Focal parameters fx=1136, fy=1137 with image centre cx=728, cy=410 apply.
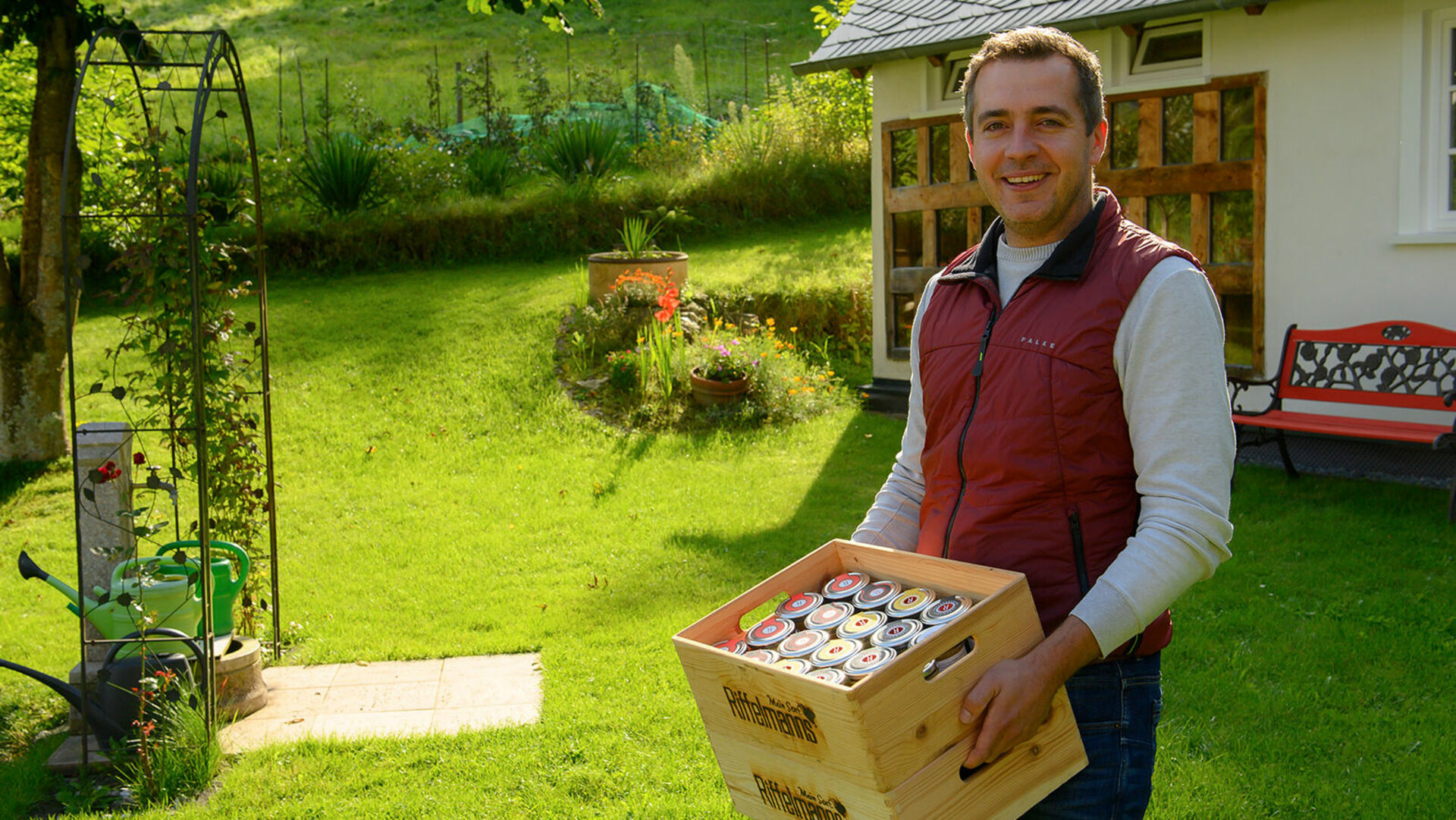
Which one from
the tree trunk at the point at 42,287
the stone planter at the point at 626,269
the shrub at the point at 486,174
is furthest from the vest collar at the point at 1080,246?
the shrub at the point at 486,174

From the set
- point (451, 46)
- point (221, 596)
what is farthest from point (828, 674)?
point (451, 46)

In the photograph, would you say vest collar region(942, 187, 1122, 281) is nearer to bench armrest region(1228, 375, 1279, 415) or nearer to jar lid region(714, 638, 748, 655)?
jar lid region(714, 638, 748, 655)

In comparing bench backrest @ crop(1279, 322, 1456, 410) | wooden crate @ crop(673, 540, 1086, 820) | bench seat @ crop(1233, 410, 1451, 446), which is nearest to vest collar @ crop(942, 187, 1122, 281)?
wooden crate @ crop(673, 540, 1086, 820)

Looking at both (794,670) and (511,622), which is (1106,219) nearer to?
(794,670)

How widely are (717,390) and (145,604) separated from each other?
5776 mm

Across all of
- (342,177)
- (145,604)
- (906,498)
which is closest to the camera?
(906,498)

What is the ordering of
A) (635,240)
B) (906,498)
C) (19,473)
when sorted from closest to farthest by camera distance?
(906,498)
(19,473)
(635,240)

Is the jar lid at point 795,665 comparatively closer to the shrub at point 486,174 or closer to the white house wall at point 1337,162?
the white house wall at point 1337,162

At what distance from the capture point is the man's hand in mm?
1724

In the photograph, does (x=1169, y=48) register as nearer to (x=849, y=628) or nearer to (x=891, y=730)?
(x=849, y=628)

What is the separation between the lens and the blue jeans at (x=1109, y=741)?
75.1 inches

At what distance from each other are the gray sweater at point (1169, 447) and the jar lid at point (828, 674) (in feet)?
1.23

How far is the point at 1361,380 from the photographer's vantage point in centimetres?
715

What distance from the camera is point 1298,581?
555 centimetres
